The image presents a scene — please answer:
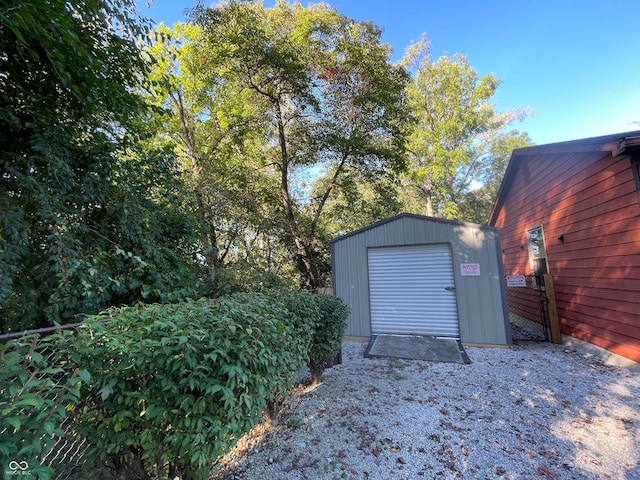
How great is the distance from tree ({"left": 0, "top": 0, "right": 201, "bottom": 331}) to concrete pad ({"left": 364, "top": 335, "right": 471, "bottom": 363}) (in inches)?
141

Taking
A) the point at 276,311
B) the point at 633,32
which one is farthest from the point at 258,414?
the point at 633,32

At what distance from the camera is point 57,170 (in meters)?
3.03

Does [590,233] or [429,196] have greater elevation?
[429,196]

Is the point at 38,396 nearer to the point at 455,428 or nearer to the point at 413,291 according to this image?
the point at 455,428

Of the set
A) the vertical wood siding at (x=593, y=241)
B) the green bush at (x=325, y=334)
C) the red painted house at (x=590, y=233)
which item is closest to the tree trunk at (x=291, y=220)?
the green bush at (x=325, y=334)

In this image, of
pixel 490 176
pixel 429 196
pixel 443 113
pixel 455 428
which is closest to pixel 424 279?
pixel 455 428

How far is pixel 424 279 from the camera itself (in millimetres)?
5852

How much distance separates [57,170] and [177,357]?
3.15 metres

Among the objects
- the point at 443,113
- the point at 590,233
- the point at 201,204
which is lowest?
the point at 590,233

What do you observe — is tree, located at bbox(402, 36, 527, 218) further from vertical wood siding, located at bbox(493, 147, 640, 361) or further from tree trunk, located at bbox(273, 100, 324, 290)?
vertical wood siding, located at bbox(493, 147, 640, 361)

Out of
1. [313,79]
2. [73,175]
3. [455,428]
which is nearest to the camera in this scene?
[455,428]

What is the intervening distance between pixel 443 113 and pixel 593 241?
1281 centimetres

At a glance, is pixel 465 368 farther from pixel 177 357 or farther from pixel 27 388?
pixel 27 388

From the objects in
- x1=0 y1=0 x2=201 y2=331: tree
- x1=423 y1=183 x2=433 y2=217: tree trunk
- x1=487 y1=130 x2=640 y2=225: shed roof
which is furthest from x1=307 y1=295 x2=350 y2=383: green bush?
x1=423 y1=183 x2=433 y2=217: tree trunk
